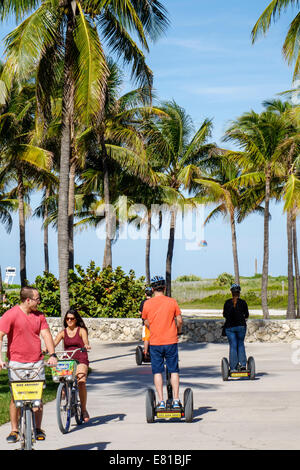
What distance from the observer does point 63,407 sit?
9.15 metres

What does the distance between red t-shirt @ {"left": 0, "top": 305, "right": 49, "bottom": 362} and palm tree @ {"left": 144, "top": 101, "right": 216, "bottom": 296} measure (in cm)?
2645

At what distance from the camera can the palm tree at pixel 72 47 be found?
52.5 ft

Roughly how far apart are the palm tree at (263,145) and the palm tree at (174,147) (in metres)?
1.91

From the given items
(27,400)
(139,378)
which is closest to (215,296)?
(139,378)

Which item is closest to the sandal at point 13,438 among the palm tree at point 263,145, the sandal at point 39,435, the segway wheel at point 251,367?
the sandal at point 39,435

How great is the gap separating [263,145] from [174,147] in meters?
4.88

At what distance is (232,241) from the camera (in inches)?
1795

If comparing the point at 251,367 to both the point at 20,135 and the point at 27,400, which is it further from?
the point at 20,135

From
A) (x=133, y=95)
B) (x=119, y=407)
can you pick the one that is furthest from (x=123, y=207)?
(x=119, y=407)

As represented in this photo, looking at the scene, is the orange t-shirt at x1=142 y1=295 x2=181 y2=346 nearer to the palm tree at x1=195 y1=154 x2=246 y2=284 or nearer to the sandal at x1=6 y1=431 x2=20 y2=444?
the sandal at x1=6 y1=431 x2=20 y2=444

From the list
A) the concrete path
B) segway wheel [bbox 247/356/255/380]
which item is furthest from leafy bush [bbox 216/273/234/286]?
segway wheel [bbox 247/356/255/380]

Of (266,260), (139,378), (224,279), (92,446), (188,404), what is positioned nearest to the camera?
(92,446)

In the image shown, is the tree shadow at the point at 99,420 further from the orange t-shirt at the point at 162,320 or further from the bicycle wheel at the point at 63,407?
the orange t-shirt at the point at 162,320

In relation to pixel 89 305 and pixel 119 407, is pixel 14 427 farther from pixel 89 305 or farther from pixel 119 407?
pixel 89 305
